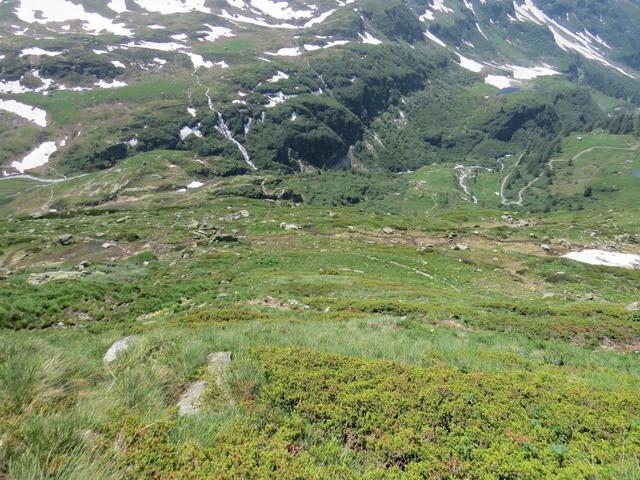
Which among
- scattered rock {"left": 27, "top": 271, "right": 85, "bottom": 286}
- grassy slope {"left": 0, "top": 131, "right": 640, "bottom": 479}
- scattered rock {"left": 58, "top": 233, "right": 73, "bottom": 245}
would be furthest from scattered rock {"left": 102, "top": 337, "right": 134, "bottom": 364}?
scattered rock {"left": 58, "top": 233, "right": 73, "bottom": 245}

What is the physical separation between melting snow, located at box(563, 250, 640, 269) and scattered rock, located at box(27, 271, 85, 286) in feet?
175

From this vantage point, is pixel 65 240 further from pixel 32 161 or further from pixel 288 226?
pixel 32 161

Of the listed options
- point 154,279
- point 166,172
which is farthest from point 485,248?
point 166,172

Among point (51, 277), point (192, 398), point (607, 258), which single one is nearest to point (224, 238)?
point (51, 277)

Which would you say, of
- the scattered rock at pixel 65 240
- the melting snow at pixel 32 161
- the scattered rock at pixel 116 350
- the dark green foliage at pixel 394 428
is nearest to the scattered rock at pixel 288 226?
the scattered rock at pixel 65 240

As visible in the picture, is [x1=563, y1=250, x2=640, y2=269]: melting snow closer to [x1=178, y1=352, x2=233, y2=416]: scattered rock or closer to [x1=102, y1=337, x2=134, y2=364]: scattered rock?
[x1=178, y1=352, x2=233, y2=416]: scattered rock

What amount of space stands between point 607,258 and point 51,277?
202 ft

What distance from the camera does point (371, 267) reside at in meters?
37.2

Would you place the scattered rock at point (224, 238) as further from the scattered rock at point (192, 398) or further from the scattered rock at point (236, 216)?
the scattered rock at point (192, 398)

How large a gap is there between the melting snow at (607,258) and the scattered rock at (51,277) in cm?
5337

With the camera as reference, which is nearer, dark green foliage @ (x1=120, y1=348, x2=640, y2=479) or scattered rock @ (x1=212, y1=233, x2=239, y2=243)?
dark green foliage @ (x1=120, y1=348, x2=640, y2=479)

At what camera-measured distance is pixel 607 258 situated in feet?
170

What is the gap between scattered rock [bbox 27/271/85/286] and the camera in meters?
26.3

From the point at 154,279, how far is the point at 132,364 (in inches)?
945
